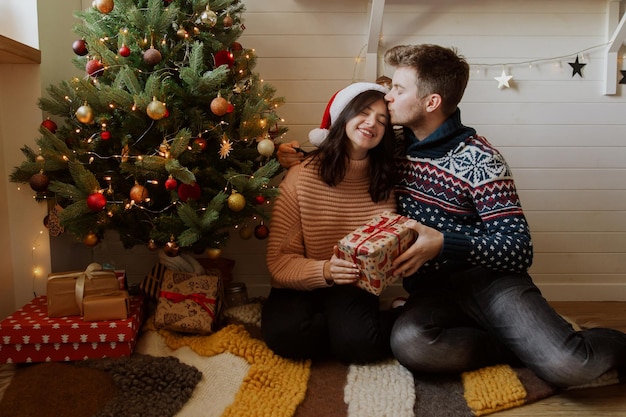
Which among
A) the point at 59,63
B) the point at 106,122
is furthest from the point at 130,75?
the point at 59,63

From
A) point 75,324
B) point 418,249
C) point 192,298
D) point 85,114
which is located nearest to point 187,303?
point 192,298

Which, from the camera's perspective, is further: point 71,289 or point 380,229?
point 71,289

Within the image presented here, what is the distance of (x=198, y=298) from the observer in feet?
5.47

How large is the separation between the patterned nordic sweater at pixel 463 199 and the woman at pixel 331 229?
9 cm

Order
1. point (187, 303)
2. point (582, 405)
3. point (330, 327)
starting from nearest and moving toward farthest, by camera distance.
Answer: point (582, 405) → point (330, 327) → point (187, 303)

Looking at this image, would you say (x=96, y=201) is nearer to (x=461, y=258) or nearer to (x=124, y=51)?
(x=124, y=51)

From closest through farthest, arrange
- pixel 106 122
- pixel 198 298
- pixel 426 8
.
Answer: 1. pixel 106 122
2. pixel 198 298
3. pixel 426 8

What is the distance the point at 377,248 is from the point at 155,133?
2.54ft

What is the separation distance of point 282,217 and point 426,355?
0.60 m

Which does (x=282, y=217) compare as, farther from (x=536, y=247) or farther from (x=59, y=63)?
(x=536, y=247)

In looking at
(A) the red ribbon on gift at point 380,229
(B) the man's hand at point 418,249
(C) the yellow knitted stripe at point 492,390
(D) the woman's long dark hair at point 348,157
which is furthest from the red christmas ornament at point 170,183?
(C) the yellow knitted stripe at point 492,390

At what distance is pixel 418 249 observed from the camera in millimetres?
1430

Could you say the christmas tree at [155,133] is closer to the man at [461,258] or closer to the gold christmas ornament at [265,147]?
the gold christmas ornament at [265,147]

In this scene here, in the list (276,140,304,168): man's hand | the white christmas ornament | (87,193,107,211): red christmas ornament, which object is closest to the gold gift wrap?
(87,193,107,211): red christmas ornament
